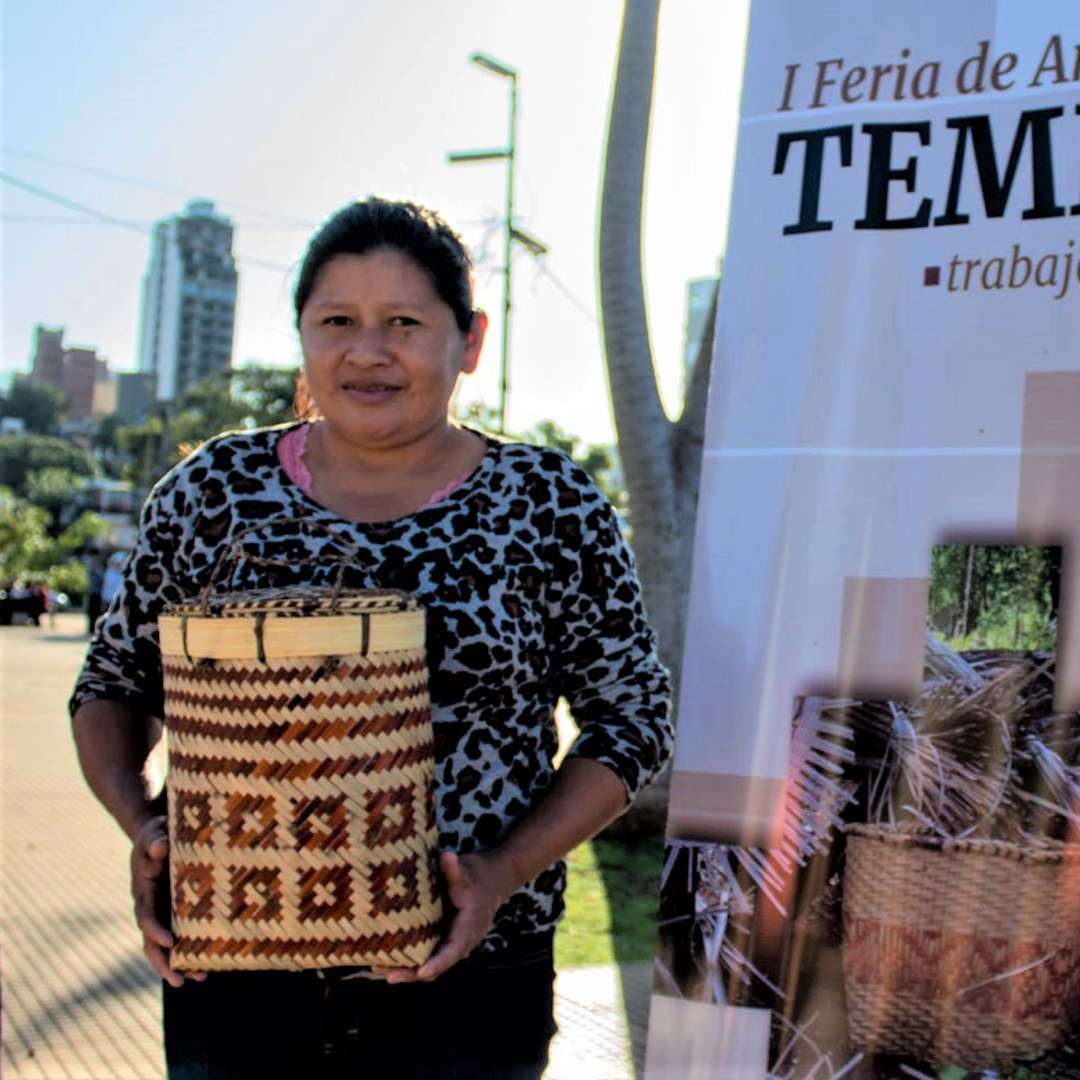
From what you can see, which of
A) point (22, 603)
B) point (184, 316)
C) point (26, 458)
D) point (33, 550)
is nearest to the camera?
point (22, 603)

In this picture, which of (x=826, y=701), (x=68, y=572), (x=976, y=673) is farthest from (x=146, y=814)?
(x=68, y=572)

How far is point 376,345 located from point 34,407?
113162 mm

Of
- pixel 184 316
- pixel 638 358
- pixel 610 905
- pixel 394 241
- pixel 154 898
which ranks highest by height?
pixel 184 316

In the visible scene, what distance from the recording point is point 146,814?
1590 millimetres

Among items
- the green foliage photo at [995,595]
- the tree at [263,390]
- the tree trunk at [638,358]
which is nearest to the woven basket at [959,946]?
the green foliage photo at [995,595]

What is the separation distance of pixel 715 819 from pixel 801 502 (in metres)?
0.38

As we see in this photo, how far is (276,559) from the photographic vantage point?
1517 mm

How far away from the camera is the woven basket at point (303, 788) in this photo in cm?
132

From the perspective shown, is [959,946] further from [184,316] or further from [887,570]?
[184,316]

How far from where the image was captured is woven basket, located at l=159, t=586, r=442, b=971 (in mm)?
1316

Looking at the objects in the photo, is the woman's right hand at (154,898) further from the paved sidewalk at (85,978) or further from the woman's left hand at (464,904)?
the paved sidewalk at (85,978)

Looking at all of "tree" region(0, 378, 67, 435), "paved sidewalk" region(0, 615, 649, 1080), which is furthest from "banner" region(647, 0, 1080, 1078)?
"tree" region(0, 378, 67, 435)

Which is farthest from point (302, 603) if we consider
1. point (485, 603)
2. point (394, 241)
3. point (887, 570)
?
point (887, 570)

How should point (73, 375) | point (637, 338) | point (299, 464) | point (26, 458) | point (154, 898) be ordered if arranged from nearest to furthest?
point (154, 898), point (299, 464), point (637, 338), point (26, 458), point (73, 375)
